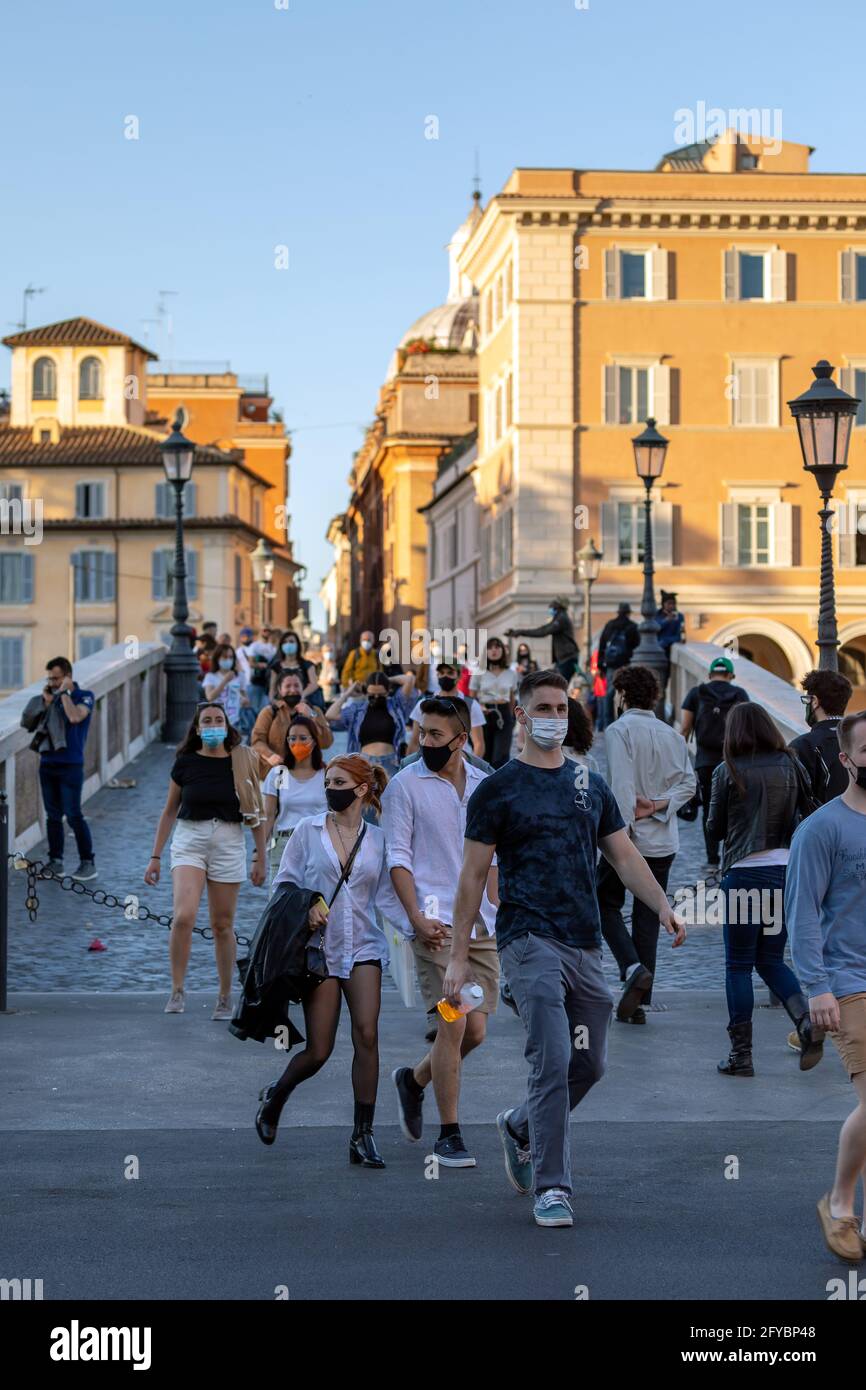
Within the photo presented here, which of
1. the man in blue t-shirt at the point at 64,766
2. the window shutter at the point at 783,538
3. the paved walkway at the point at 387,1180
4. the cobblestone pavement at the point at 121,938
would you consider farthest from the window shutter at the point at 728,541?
the paved walkway at the point at 387,1180

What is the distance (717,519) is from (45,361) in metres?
38.9

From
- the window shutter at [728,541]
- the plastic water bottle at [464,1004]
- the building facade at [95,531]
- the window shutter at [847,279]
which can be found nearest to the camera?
the plastic water bottle at [464,1004]

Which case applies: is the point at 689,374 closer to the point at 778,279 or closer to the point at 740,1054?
the point at 778,279

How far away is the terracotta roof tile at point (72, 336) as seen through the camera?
8444 centimetres

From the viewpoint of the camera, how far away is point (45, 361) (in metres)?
84.7

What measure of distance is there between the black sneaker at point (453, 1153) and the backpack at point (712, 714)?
8.32 metres

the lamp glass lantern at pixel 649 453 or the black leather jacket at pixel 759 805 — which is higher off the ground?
the lamp glass lantern at pixel 649 453

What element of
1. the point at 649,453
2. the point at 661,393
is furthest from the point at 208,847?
the point at 661,393

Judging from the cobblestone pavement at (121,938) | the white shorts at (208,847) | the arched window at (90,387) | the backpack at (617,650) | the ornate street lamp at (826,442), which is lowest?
the cobblestone pavement at (121,938)

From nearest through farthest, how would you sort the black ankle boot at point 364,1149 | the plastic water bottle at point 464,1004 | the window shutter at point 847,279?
the plastic water bottle at point 464,1004
the black ankle boot at point 364,1149
the window shutter at point 847,279

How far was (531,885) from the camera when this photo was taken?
7.37m

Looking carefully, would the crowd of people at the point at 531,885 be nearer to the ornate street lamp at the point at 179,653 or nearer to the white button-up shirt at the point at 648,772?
the white button-up shirt at the point at 648,772
